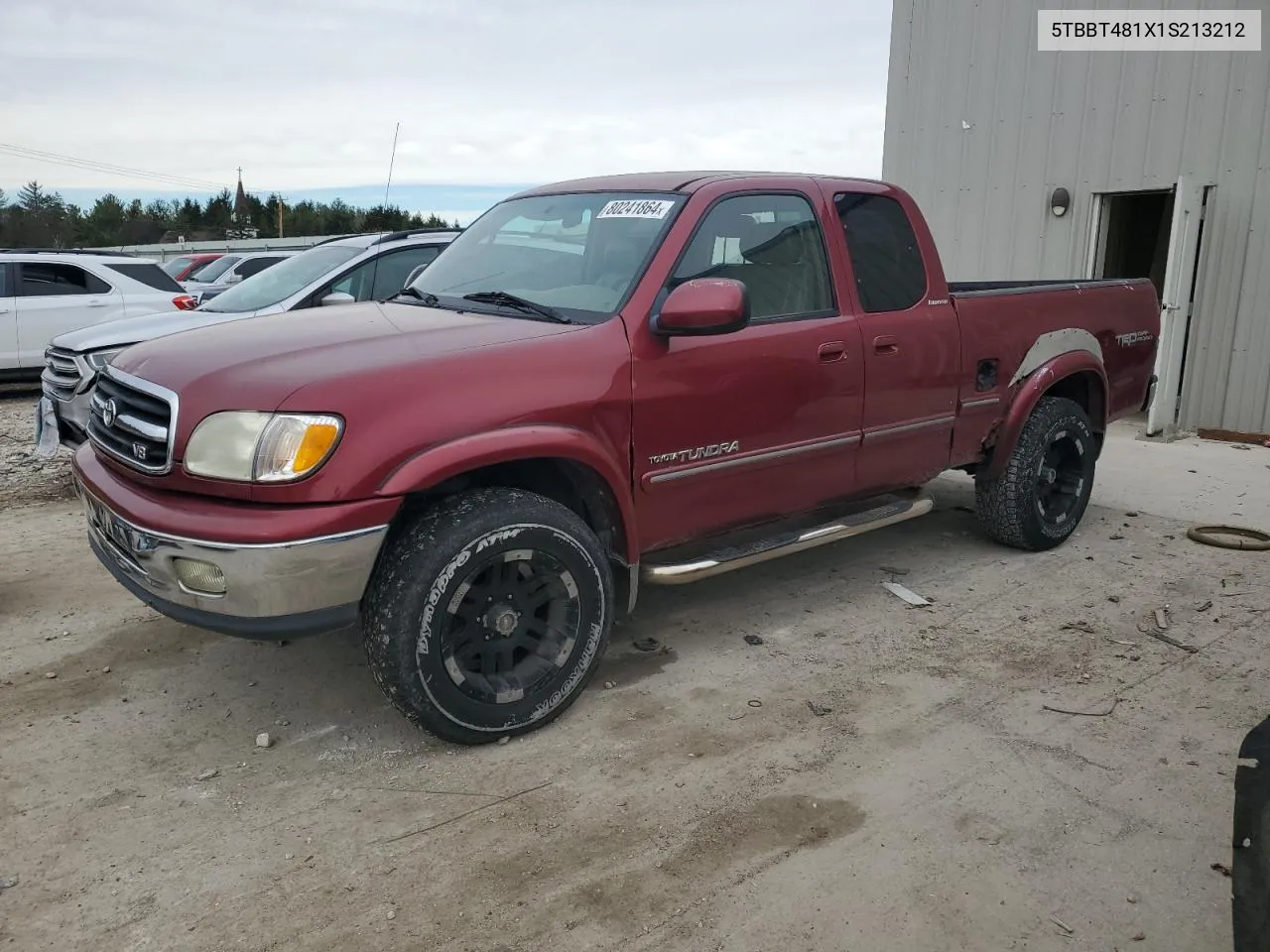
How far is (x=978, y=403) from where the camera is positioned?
16.4ft

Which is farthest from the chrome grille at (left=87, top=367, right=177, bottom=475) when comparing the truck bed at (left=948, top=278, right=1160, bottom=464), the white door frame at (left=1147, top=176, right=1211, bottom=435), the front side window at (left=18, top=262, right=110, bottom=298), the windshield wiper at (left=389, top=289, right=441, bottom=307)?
the front side window at (left=18, top=262, right=110, bottom=298)

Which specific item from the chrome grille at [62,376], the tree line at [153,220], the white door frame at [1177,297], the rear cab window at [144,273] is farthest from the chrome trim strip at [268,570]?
the tree line at [153,220]

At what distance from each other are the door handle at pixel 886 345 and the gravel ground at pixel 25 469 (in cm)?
558

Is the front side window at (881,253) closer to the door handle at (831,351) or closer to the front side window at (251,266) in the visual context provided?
the door handle at (831,351)

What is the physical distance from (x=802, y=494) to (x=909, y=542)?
69.1 inches

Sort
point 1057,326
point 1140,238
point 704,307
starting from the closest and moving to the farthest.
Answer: point 704,307
point 1057,326
point 1140,238

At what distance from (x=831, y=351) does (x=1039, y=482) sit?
6.35ft

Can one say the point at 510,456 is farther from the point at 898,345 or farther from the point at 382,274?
the point at 382,274

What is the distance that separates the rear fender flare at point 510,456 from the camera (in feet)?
10.1

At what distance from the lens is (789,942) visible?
247 centimetres

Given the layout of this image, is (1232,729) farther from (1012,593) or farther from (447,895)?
(447,895)

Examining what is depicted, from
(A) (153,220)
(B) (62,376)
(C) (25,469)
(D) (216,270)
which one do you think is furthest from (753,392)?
(A) (153,220)

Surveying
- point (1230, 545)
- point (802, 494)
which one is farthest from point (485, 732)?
point (1230, 545)

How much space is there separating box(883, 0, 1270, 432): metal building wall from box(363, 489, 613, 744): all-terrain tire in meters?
7.76
